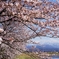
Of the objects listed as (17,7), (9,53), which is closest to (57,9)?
(17,7)

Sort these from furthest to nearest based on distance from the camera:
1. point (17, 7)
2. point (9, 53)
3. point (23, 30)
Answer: point (9, 53) < point (23, 30) < point (17, 7)

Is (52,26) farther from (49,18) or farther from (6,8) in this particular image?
(6,8)

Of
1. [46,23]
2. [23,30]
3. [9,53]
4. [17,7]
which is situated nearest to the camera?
[17,7]

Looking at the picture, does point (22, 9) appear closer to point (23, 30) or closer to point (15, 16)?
point (15, 16)

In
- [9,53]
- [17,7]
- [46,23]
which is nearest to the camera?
[17,7]

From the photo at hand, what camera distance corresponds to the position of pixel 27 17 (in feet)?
25.0

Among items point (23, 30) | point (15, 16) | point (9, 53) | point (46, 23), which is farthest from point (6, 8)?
point (9, 53)

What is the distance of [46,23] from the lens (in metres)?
8.52

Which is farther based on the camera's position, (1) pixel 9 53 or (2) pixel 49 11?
(1) pixel 9 53

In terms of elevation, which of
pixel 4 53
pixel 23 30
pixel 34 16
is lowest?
pixel 4 53

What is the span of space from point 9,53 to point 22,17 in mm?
14239

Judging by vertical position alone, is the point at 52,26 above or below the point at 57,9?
below

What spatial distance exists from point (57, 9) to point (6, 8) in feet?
6.64

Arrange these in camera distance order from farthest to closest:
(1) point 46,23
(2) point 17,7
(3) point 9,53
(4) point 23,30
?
1. (3) point 9,53
2. (4) point 23,30
3. (1) point 46,23
4. (2) point 17,7
